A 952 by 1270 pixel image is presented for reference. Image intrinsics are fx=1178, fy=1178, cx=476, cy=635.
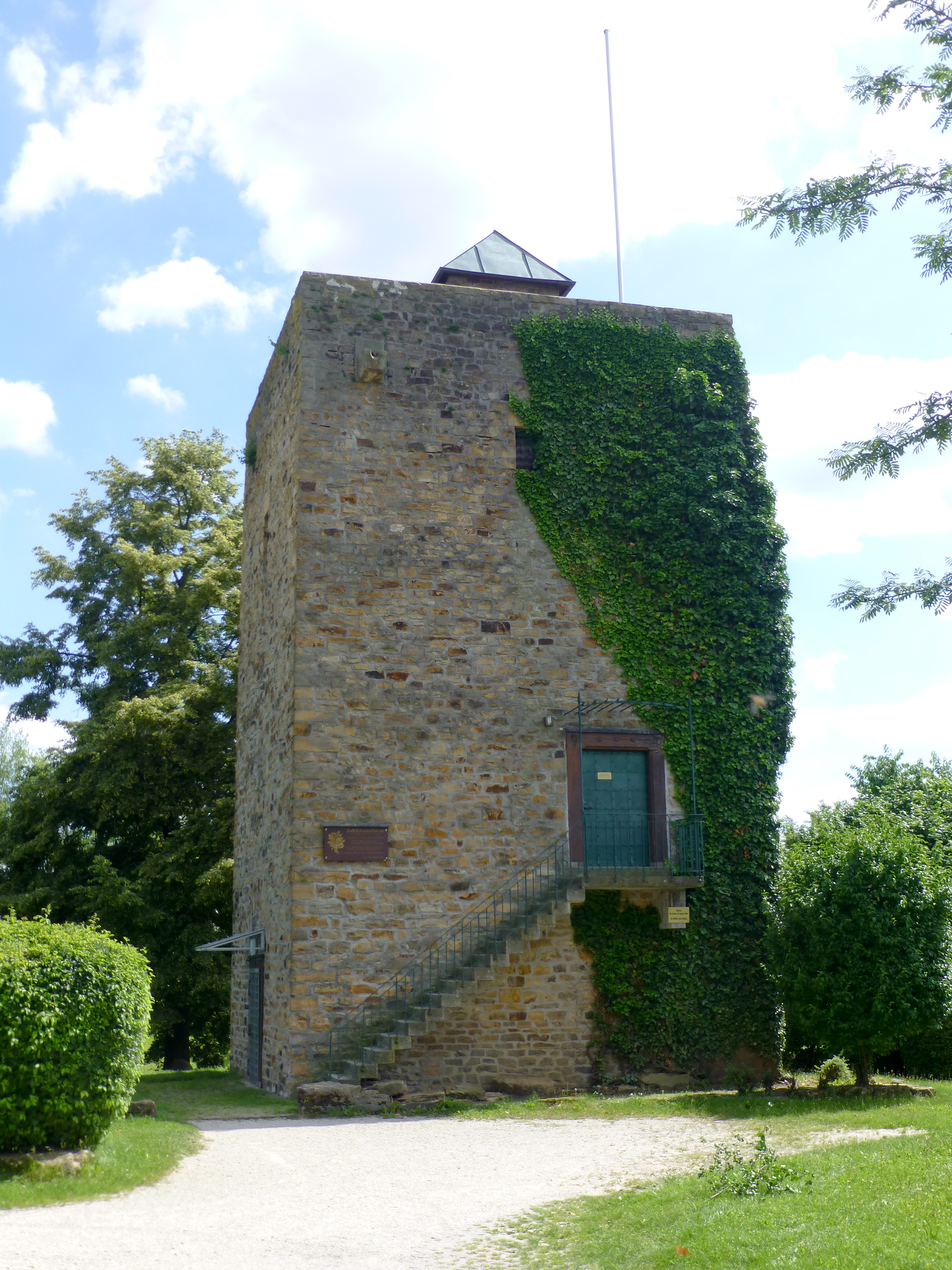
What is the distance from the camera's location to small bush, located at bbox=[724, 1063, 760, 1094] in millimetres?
14055

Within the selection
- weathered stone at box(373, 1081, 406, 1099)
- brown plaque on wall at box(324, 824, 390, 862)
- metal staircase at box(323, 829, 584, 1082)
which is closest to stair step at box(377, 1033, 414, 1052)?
metal staircase at box(323, 829, 584, 1082)

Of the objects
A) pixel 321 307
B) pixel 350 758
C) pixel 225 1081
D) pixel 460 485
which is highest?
pixel 321 307

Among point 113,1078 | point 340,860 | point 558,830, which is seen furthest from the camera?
point 558,830

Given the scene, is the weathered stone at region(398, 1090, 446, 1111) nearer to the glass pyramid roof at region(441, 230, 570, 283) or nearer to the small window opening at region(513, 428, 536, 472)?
the small window opening at region(513, 428, 536, 472)

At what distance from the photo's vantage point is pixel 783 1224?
21.1 feet

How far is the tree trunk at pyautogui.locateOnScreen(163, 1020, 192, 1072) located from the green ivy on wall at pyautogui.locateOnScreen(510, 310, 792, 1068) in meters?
10.5

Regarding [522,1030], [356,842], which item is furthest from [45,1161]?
[522,1030]

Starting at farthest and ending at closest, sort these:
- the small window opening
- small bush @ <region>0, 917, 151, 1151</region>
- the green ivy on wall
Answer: the small window opening < the green ivy on wall < small bush @ <region>0, 917, 151, 1151</region>

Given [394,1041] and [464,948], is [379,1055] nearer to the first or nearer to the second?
[394,1041]

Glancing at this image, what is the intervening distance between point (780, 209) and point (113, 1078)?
28.6 feet

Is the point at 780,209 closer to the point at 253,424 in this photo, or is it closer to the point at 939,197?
the point at 939,197

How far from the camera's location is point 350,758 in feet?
47.5

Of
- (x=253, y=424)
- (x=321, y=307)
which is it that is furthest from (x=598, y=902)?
(x=253, y=424)

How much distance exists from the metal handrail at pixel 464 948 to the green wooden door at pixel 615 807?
32cm
